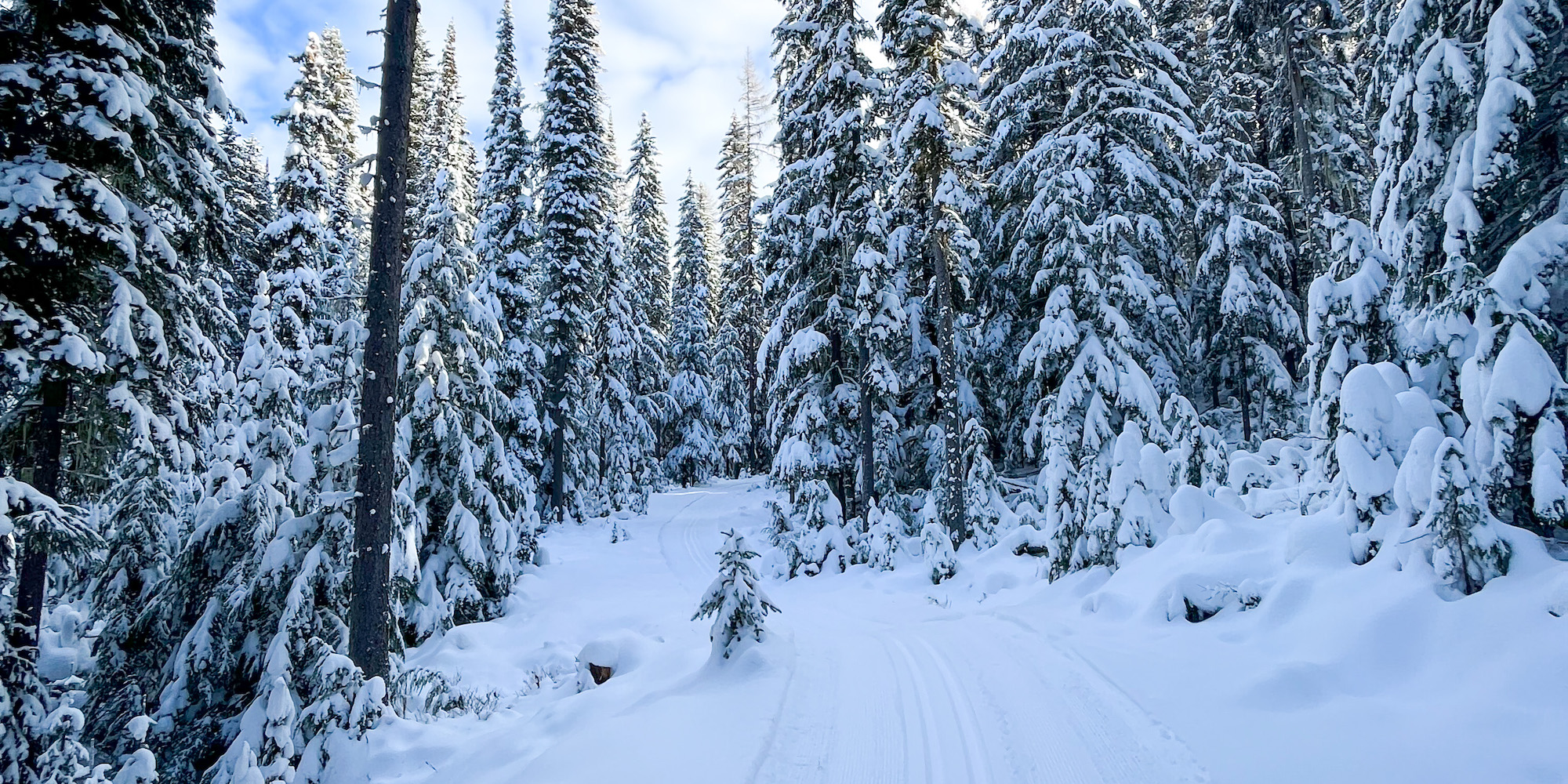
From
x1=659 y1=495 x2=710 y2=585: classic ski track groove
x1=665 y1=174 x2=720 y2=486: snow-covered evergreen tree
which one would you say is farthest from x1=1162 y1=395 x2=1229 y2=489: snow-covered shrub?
x1=665 y1=174 x2=720 y2=486: snow-covered evergreen tree

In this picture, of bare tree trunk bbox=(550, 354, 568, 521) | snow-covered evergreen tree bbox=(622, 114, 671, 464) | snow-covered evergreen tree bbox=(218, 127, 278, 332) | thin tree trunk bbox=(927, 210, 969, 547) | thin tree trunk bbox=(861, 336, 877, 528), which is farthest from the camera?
snow-covered evergreen tree bbox=(622, 114, 671, 464)

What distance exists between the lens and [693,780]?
4.69 metres

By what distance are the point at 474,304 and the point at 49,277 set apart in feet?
17.4

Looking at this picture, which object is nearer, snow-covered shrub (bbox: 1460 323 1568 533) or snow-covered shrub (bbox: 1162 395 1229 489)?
snow-covered shrub (bbox: 1460 323 1568 533)

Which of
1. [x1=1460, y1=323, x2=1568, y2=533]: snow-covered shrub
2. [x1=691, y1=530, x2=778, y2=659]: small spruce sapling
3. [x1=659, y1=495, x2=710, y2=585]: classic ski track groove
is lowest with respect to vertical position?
[x1=659, y1=495, x2=710, y2=585]: classic ski track groove

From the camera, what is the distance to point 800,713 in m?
5.96

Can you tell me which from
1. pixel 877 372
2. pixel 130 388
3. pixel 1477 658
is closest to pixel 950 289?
pixel 877 372

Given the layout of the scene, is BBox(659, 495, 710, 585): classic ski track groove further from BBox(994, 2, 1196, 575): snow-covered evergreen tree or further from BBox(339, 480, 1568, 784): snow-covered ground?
BBox(994, 2, 1196, 575): snow-covered evergreen tree

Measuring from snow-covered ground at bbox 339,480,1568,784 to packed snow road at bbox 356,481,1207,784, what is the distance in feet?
0.09

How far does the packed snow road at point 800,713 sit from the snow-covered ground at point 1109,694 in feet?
0.09

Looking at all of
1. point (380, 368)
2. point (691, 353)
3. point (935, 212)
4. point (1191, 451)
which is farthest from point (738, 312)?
point (380, 368)

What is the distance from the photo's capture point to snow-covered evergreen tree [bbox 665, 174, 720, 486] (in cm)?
3841

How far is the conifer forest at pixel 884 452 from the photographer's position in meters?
5.14

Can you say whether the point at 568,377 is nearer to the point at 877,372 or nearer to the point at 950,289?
the point at 877,372
